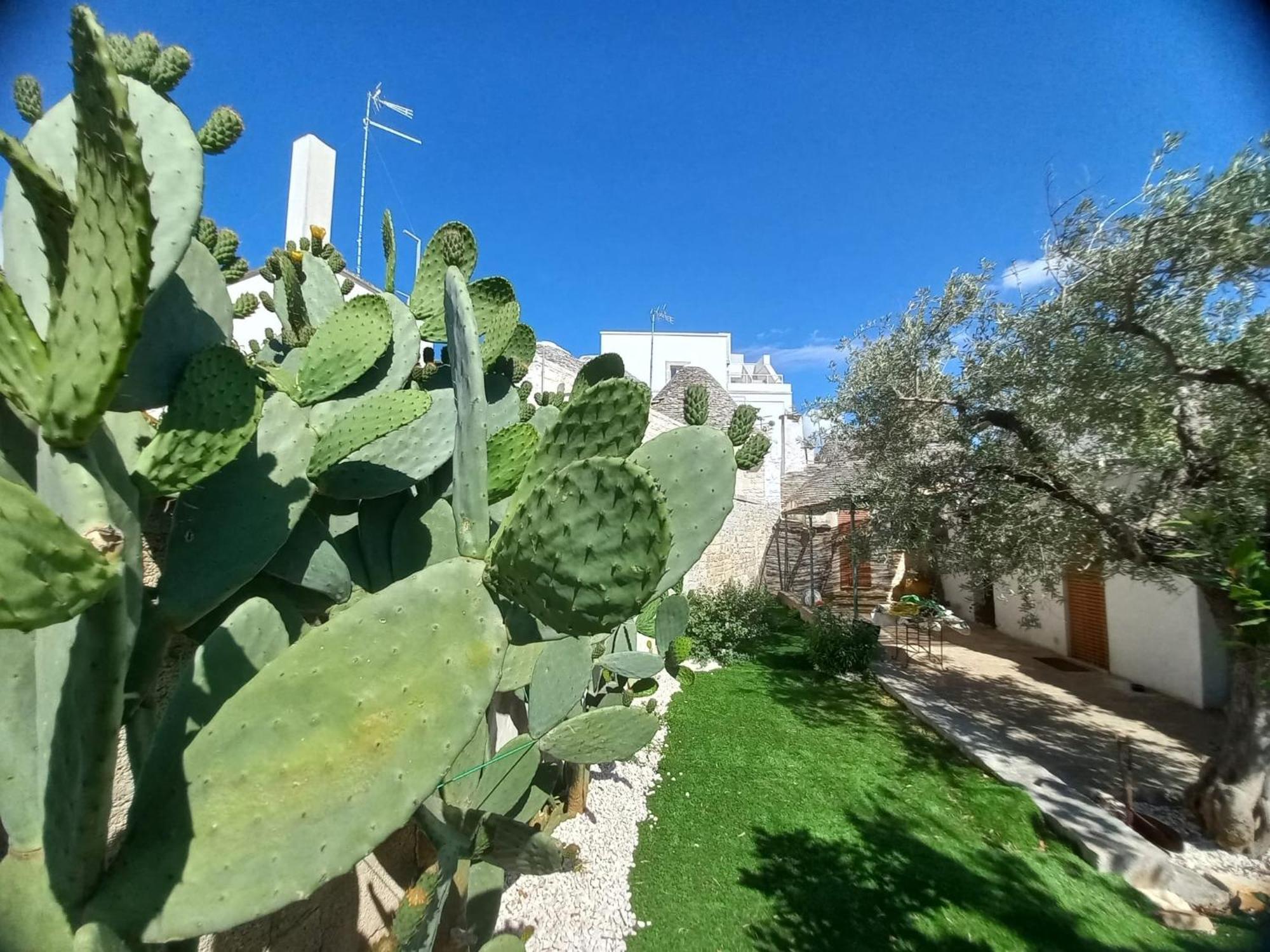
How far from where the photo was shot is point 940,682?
27.7 feet

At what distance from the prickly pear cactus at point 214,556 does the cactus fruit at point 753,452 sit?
1575 millimetres

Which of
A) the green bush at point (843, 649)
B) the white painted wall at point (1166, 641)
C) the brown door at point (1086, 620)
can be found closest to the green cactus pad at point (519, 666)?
the white painted wall at point (1166, 641)

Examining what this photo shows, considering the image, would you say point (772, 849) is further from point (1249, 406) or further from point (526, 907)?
point (1249, 406)

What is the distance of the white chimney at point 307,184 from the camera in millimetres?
7180

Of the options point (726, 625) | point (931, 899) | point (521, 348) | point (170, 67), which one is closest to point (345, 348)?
point (521, 348)

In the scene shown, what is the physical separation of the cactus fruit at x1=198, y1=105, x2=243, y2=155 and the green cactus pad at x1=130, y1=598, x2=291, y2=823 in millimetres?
1538

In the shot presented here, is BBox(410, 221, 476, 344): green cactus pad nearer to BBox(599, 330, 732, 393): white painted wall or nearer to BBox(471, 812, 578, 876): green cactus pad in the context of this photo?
BBox(471, 812, 578, 876): green cactus pad

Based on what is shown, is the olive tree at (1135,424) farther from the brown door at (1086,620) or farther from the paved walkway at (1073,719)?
the brown door at (1086,620)

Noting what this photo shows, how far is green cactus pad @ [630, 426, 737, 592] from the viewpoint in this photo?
161 centimetres

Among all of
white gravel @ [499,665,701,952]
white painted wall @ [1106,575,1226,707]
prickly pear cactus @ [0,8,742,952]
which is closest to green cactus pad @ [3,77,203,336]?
prickly pear cactus @ [0,8,742,952]

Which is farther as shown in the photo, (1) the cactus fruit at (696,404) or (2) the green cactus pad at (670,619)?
(2) the green cactus pad at (670,619)

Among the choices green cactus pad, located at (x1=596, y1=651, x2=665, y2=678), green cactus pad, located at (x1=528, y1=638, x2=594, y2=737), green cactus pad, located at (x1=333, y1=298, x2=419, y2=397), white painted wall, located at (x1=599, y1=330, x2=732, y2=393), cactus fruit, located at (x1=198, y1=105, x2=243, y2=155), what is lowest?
green cactus pad, located at (x1=596, y1=651, x2=665, y2=678)

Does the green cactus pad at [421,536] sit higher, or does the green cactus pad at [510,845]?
the green cactus pad at [421,536]

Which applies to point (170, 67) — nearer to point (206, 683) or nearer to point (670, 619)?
point (206, 683)
